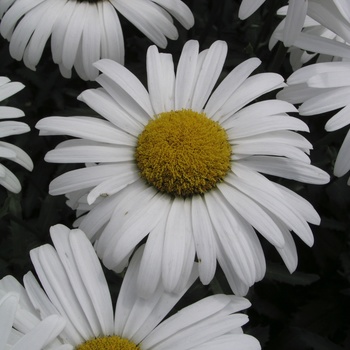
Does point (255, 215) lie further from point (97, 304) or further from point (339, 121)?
point (97, 304)

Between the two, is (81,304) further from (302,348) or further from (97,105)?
(302,348)

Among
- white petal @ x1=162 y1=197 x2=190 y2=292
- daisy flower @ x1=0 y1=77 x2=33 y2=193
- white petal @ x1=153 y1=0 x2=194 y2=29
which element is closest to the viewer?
white petal @ x1=162 y1=197 x2=190 y2=292

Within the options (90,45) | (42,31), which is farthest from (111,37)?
(42,31)

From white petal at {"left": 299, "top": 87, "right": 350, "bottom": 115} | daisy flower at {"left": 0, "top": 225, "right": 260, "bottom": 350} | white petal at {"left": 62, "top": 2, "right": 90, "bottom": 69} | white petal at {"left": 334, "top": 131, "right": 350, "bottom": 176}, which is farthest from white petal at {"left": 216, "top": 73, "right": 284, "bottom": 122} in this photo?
white petal at {"left": 62, "top": 2, "right": 90, "bottom": 69}

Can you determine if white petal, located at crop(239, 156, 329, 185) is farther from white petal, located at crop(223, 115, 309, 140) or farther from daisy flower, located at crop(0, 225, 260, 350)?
daisy flower, located at crop(0, 225, 260, 350)

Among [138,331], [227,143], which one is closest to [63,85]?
[227,143]

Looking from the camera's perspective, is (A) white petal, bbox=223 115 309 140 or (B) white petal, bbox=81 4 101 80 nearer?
(A) white petal, bbox=223 115 309 140
